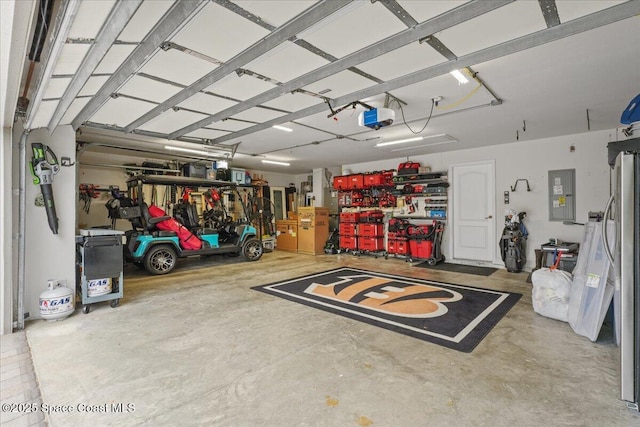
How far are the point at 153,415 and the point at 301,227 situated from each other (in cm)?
711

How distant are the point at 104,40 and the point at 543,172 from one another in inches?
277

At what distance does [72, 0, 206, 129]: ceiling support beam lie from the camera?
184cm

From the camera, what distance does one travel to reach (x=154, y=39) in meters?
2.12

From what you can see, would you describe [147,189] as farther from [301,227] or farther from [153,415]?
[153,415]

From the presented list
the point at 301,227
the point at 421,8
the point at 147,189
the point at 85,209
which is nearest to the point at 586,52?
the point at 421,8

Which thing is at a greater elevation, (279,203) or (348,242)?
(279,203)

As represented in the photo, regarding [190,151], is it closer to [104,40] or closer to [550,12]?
[104,40]

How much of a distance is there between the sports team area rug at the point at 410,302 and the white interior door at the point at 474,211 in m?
2.25

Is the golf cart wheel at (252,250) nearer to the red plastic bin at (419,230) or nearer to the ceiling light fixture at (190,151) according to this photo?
the ceiling light fixture at (190,151)

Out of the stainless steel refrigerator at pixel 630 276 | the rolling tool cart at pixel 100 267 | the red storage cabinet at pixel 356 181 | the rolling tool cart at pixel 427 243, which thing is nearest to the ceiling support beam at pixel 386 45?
the stainless steel refrigerator at pixel 630 276

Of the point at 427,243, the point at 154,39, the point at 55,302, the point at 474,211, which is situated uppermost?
the point at 154,39

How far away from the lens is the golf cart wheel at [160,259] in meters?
5.71

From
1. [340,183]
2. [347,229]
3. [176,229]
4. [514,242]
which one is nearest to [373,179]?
[340,183]

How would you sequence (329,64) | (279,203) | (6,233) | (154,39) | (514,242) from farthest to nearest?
1. (279,203)
2. (514,242)
3. (6,233)
4. (329,64)
5. (154,39)
